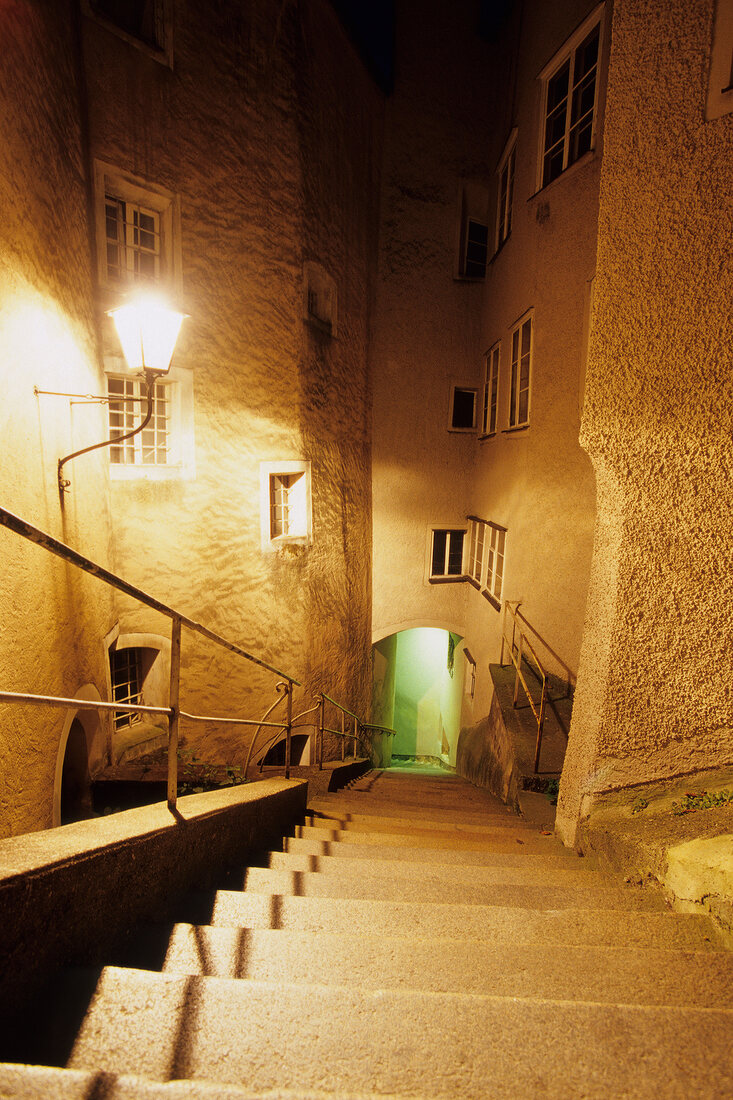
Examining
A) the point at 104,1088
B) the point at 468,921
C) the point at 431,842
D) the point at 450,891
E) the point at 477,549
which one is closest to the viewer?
the point at 104,1088

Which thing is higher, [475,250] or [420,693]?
[475,250]

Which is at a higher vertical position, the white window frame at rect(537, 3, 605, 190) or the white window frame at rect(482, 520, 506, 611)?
the white window frame at rect(537, 3, 605, 190)

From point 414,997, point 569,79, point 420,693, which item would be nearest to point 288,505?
point 569,79

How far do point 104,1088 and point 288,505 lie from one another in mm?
8536

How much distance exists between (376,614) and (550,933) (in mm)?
9796

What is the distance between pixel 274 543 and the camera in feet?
30.3

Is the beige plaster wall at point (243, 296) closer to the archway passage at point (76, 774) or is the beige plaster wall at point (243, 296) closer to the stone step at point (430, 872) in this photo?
the archway passage at point (76, 774)

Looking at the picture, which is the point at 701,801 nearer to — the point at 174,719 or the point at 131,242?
the point at 174,719

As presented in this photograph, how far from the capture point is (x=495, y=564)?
10.5 meters

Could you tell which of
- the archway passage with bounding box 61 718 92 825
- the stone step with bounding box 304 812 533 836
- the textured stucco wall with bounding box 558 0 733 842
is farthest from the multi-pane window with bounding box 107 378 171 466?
the textured stucco wall with bounding box 558 0 733 842

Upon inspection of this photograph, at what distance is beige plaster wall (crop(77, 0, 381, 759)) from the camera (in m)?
7.70

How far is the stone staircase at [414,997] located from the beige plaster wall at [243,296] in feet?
20.3

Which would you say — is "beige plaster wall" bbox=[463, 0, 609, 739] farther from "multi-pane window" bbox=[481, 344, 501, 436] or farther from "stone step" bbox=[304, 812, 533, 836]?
"stone step" bbox=[304, 812, 533, 836]

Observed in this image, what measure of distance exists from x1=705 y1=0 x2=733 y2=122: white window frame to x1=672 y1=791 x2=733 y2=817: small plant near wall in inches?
152
